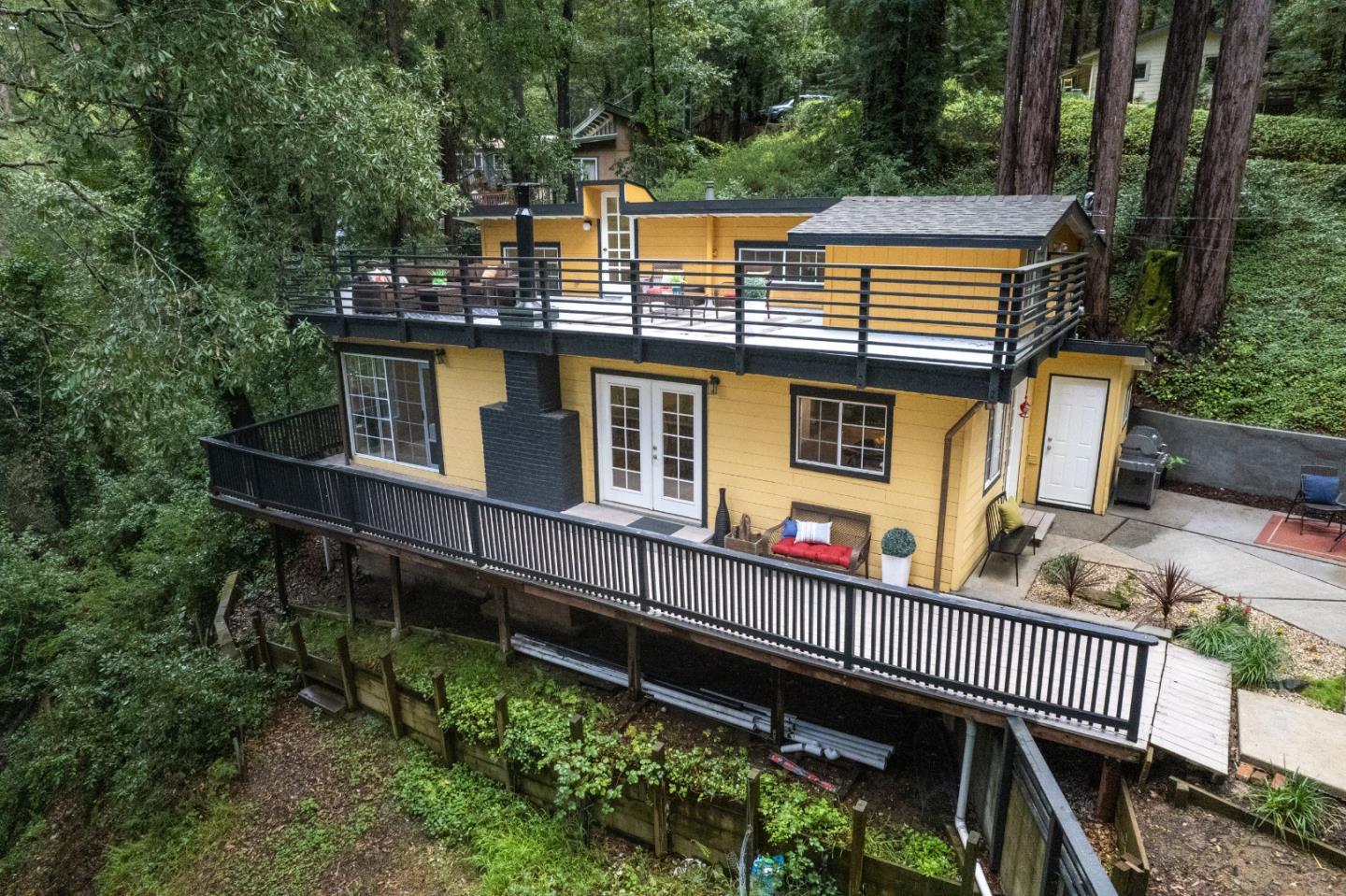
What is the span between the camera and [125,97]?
9438mm

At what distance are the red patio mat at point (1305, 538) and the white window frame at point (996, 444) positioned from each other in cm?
360

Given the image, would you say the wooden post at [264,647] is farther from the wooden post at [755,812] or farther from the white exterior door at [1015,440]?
the white exterior door at [1015,440]

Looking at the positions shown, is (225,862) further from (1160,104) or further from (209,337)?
(1160,104)

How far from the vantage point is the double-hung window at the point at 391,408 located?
11.5 meters

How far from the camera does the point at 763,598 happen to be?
6.96 m

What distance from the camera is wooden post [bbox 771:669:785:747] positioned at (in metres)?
7.46

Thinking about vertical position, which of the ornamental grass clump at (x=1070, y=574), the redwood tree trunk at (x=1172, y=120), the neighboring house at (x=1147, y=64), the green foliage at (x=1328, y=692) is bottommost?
the green foliage at (x=1328, y=692)

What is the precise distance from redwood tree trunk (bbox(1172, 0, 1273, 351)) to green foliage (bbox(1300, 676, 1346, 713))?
7715 mm

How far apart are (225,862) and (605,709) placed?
4677mm

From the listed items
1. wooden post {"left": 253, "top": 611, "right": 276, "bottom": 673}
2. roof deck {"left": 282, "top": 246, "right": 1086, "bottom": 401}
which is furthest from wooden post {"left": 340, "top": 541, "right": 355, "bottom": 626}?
roof deck {"left": 282, "top": 246, "right": 1086, "bottom": 401}

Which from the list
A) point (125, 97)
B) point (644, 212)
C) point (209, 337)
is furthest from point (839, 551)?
point (125, 97)

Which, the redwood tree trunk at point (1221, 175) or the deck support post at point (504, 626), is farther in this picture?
the redwood tree trunk at point (1221, 175)

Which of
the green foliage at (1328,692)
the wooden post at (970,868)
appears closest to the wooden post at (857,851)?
the wooden post at (970,868)

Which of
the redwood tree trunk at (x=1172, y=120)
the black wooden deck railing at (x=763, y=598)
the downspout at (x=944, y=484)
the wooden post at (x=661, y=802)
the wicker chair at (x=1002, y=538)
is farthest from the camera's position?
the redwood tree trunk at (x=1172, y=120)
